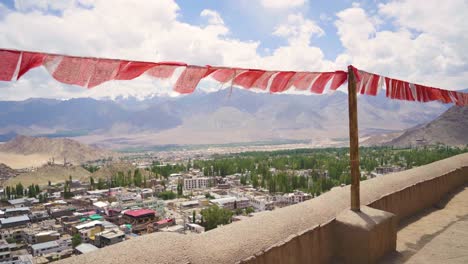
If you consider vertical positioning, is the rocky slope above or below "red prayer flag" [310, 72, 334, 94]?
below

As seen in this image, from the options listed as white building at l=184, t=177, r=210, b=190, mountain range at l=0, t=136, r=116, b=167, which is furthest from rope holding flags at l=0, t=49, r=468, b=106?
mountain range at l=0, t=136, r=116, b=167

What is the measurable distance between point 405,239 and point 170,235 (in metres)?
3.68

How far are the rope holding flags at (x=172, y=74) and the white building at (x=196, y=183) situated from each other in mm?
45042

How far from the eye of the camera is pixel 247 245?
352 cm

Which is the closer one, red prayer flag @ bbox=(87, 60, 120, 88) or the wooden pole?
red prayer flag @ bbox=(87, 60, 120, 88)

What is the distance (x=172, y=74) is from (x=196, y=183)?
47.5 m

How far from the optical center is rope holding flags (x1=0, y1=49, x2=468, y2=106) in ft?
10.3

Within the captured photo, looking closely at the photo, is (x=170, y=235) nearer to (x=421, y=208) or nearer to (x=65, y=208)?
(x=421, y=208)

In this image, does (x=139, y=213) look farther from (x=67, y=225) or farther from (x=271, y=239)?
(x=271, y=239)

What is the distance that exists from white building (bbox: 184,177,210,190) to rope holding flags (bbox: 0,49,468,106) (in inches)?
1773

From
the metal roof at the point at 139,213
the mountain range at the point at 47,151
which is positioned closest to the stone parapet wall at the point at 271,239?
the metal roof at the point at 139,213

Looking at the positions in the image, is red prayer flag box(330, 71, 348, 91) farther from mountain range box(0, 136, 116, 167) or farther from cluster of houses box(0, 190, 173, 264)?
mountain range box(0, 136, 116, 167)

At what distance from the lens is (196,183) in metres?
50.5

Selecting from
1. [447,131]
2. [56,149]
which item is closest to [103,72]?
[447,131]
